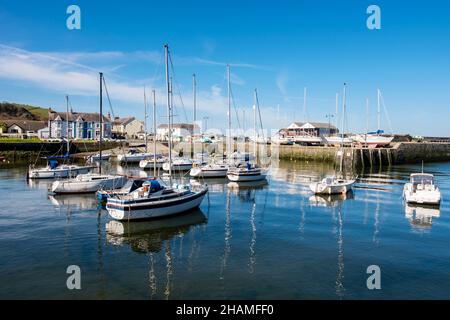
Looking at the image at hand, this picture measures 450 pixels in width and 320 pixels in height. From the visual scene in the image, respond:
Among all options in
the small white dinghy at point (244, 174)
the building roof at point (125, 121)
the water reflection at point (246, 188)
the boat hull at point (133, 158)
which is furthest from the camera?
the building roof at point (125, 121)

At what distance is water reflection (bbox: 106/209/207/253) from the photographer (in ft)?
64.2

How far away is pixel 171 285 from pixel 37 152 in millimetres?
68726

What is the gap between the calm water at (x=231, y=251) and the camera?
13961mm

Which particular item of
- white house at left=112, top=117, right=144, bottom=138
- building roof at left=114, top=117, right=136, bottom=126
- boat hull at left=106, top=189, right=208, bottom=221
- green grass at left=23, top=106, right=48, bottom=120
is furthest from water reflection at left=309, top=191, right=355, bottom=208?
green grass at left=23, top=106, right=48, bottom=120

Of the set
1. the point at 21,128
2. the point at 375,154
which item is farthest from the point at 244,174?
the point at 21,128

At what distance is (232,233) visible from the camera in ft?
70.7

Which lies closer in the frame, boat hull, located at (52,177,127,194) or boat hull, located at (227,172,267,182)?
boat hull, located at (52,177,127,194)

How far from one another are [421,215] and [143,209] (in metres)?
20.3

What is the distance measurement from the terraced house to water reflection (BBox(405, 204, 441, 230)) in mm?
95187

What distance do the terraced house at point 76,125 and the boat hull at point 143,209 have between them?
3508 inches

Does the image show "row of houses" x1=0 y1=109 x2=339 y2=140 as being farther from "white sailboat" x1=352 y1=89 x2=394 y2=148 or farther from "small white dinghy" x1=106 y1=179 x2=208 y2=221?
"small white dinghy" x1=106 y1=179 x2=208 y2=221

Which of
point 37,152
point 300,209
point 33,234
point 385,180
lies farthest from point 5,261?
point 37,152

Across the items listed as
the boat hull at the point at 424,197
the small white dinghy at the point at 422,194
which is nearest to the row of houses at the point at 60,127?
the small white dinghy at the point at 422,194

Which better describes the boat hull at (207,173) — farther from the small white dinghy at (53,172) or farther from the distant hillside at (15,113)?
the distant hillside at (15,113)
